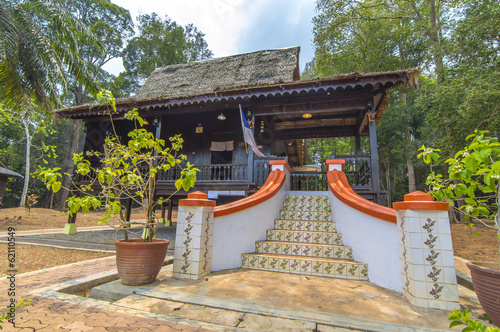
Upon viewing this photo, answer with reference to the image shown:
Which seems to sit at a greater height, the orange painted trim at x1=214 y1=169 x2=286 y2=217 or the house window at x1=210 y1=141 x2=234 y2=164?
the house window at x1=210 y1=141 x2=234 y2=164

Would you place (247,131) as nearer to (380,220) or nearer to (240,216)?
(240,216)

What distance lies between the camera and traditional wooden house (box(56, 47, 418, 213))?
6.34m

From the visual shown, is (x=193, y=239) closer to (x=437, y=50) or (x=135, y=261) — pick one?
(x=135, y=261)

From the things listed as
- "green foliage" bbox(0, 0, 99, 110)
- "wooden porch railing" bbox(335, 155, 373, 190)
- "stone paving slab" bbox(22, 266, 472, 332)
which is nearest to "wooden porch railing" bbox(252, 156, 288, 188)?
"wooden porch railing" bbox(335, 155, 373, 190)

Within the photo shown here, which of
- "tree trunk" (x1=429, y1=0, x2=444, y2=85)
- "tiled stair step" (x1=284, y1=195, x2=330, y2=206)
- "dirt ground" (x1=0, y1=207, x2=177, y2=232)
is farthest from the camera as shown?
"tree trunk" (x1=429, y1=0, x2=444, y2=85)

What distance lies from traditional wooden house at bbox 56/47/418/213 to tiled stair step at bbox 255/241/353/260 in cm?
274

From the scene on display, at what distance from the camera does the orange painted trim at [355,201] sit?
118 inches

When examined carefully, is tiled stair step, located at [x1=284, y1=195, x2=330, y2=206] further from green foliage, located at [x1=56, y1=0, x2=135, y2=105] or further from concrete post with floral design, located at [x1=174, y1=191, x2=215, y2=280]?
green foliage, located at [x1=56, y1=0, x2=135, y2=105]

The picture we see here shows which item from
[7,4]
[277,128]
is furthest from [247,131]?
[7,4]

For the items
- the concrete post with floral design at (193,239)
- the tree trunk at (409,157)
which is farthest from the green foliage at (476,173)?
the tree trunk at (409,157)

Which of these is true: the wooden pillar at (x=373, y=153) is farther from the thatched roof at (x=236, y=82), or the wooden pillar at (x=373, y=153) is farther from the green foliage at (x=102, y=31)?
the green foliage at (x=102, y=31)

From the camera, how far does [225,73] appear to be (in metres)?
11.0

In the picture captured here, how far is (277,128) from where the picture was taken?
33.8ft

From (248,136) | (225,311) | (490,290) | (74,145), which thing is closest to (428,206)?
(490,290)
